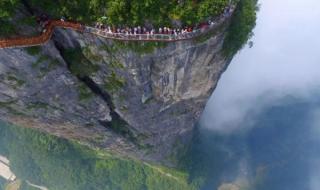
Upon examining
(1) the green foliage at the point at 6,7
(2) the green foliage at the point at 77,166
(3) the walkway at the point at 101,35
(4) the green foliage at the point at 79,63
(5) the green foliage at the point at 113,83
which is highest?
(1) the green foliage at the point at 6,7

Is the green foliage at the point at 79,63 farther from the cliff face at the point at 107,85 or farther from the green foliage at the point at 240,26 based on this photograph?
the green foliage at the point at 240,26

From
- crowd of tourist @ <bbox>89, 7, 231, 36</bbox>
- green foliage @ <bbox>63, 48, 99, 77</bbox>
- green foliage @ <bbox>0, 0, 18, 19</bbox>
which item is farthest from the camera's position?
green foliage @ <bbox>63, 48, 99, 77</bbox>

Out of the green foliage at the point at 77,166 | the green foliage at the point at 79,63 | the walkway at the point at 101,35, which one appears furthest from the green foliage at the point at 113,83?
the green foliage at the point at 77,166

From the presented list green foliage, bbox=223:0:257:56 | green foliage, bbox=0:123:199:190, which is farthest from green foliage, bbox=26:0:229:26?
green foliage, bbox=0:123:199:190

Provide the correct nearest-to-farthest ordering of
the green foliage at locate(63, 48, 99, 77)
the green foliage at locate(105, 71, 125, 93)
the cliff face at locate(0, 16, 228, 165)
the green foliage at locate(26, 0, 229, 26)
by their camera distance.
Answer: the green foliage at locate(26, 0, 229, 26) → the cliff face at locate(0, 16, 228, 165) → the green foliage at locate(63, 48, 99, 77) → the green foliage at locate(105, 71, 125, 93)

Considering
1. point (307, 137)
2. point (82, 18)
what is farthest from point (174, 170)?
point (82, 18)

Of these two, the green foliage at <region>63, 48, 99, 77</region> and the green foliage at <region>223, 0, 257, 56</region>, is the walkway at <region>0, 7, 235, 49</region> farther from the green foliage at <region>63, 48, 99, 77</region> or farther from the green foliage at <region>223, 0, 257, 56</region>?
the green foliage at <region>223, 0, 257, 56</region>

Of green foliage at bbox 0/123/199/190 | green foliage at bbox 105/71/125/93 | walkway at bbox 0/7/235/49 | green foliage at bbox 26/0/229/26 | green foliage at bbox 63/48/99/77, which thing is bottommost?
green foliage at bbox 0/123/199/190

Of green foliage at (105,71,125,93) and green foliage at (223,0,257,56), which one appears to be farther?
green foliage at (105,71,125,93)
